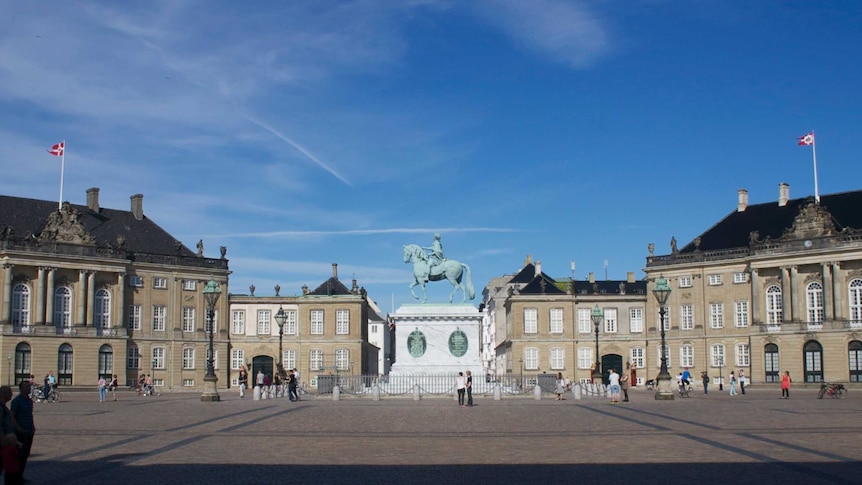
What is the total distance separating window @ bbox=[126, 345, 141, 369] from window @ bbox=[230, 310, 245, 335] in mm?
10834

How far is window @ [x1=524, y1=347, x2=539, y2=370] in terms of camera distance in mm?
83125

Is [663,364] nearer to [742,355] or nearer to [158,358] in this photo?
[742,355]

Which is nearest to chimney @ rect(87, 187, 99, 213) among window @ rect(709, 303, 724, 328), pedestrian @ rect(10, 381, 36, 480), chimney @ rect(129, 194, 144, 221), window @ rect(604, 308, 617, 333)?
chimney @ rect(129, 194, 144, 221)

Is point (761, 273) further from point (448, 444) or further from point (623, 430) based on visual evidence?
point (448, 444)

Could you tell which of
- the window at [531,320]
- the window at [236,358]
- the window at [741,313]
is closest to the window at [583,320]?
the window at [531,320]

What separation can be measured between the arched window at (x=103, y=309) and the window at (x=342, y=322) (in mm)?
19729

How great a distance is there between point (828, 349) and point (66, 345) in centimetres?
5254

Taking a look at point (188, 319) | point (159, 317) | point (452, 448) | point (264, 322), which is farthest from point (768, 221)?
point (452, 448)

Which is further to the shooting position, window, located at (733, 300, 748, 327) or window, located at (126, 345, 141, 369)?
window, located at (733, 300, 748, 327)

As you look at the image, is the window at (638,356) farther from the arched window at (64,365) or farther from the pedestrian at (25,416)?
the pedestrian at (25,416)

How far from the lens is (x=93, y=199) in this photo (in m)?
75.7

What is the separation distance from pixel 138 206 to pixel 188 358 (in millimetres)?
13160

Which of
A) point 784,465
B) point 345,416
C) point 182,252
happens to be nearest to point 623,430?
point 784,465

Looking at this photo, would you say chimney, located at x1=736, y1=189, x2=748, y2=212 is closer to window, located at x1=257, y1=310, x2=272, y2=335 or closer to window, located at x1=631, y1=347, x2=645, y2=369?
window, located at x1=631, y1=347, x2=645, y2=369
